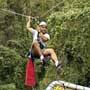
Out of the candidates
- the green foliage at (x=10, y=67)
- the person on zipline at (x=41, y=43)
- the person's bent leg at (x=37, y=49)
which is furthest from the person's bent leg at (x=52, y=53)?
the green foliage at (x=10, y=67)

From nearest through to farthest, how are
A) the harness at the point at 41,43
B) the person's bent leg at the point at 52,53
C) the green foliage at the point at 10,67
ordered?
the person's bent leg at the point at 52,53 → the harness at the point at 41,43 → the green foliage at the point at 10,67

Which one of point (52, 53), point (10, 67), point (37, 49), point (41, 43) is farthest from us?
point (10, 67)

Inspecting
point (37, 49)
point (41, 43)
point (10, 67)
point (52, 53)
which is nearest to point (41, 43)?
point (41, 43)

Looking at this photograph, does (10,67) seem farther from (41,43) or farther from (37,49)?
(37,49)

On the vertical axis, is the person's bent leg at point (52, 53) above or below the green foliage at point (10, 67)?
above

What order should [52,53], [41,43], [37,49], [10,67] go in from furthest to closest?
1. [10,67]
2. [41,43]
3. [37,49]
4. [52,53]

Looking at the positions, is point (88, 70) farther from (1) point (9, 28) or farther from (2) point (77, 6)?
(1) point (9, 28)

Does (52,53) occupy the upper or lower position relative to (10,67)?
upper

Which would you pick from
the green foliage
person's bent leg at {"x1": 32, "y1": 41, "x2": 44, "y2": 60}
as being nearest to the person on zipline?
person's bent leg at {"x1": 32, "y1": 41, "x2": 44, "y2": 60}

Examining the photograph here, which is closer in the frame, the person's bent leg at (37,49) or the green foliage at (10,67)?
the person's bent leg at (37,49)

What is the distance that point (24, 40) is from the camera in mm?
19219

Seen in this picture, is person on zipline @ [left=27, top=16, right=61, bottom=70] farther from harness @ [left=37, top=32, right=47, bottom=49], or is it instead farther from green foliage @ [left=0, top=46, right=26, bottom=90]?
green foliage @ [left=0, top=46, right=26, bottom=90]

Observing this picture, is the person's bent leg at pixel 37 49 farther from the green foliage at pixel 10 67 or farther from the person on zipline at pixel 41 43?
the green foliage at pixel 10 67

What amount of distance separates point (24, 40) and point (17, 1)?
1.94m
